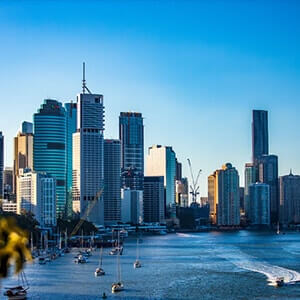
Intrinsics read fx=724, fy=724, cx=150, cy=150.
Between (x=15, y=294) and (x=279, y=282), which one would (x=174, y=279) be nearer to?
(x=279, y=282)

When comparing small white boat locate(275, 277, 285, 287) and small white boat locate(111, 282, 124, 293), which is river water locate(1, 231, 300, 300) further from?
small white boat locate(275, 277, 285, 287)

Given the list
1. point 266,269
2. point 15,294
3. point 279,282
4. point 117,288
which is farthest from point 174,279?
point 15,294

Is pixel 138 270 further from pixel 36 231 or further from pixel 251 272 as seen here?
pixel 36 231

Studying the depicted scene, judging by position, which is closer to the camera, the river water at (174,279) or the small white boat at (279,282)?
the river water at (174,279)

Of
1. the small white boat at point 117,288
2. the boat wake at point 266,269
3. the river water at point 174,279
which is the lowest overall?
the river water at point 174,279

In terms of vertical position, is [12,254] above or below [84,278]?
above

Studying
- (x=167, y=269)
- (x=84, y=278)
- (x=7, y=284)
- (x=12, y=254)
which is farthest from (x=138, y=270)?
(x=12, y=254)

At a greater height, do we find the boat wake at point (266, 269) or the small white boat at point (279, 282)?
the small white boat at point (279, 282)

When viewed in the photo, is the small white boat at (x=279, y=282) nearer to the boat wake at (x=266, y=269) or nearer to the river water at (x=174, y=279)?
the river water at (x=174, y=279)

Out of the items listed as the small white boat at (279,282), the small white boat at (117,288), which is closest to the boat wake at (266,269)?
the small white boat at (279,282)
